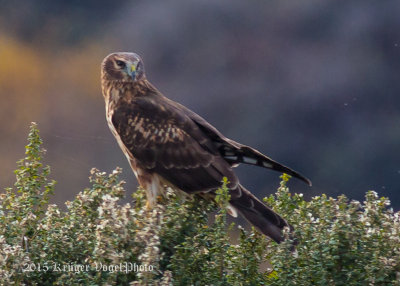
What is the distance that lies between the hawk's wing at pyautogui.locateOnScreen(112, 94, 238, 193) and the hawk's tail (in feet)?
0.83

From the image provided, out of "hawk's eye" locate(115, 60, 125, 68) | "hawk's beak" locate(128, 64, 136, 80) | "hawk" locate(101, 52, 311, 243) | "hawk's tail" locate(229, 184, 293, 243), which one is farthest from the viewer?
"hawk's eye" locate(115, 60, 125, 68)

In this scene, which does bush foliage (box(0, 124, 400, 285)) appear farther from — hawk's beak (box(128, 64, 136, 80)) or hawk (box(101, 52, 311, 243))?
hawk's beak (box(128, 64, 136, 80))

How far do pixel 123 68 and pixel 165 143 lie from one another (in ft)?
2.42

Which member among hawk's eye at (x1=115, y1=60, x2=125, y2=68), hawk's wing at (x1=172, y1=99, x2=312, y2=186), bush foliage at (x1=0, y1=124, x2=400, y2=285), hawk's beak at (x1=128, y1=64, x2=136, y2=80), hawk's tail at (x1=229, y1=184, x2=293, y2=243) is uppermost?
hawk's eye at (x1=115, y1=60, x2=125, y2=68)

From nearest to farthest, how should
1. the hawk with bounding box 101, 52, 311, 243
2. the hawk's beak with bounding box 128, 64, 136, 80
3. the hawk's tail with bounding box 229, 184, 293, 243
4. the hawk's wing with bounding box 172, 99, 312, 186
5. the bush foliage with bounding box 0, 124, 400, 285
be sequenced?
1. the bush foliage with bounding box 0, 124, 400, 285
2. the hawk's tail with bounding box 229, 184, 293, 243
3. the hawk's wing with bounding box 172, 99, 312, 186
4. the hawk with bounding box 101, 52, 311, 243
5. the hawk's beak with bounding box 128, 64, 136, 80

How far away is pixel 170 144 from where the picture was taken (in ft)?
15.4

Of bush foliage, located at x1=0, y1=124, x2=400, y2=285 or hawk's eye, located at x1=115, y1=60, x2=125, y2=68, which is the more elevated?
hawk's eye, located at x1=115, y1=60, x2=125, y2=68

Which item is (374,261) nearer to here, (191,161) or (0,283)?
(0,283)

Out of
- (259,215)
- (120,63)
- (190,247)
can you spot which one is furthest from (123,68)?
(190,247)

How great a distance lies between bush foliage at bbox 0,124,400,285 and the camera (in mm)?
2932

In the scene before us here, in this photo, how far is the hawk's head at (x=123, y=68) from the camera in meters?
5.00

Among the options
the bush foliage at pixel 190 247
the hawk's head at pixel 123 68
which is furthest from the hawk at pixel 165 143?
the bush foliage at pixel 190 247

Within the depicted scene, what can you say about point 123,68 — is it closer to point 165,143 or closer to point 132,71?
point 132,71

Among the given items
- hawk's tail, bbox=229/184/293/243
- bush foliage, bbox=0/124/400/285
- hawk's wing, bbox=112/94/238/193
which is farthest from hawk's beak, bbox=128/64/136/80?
bush foliage, bbox=0/124/400/285
